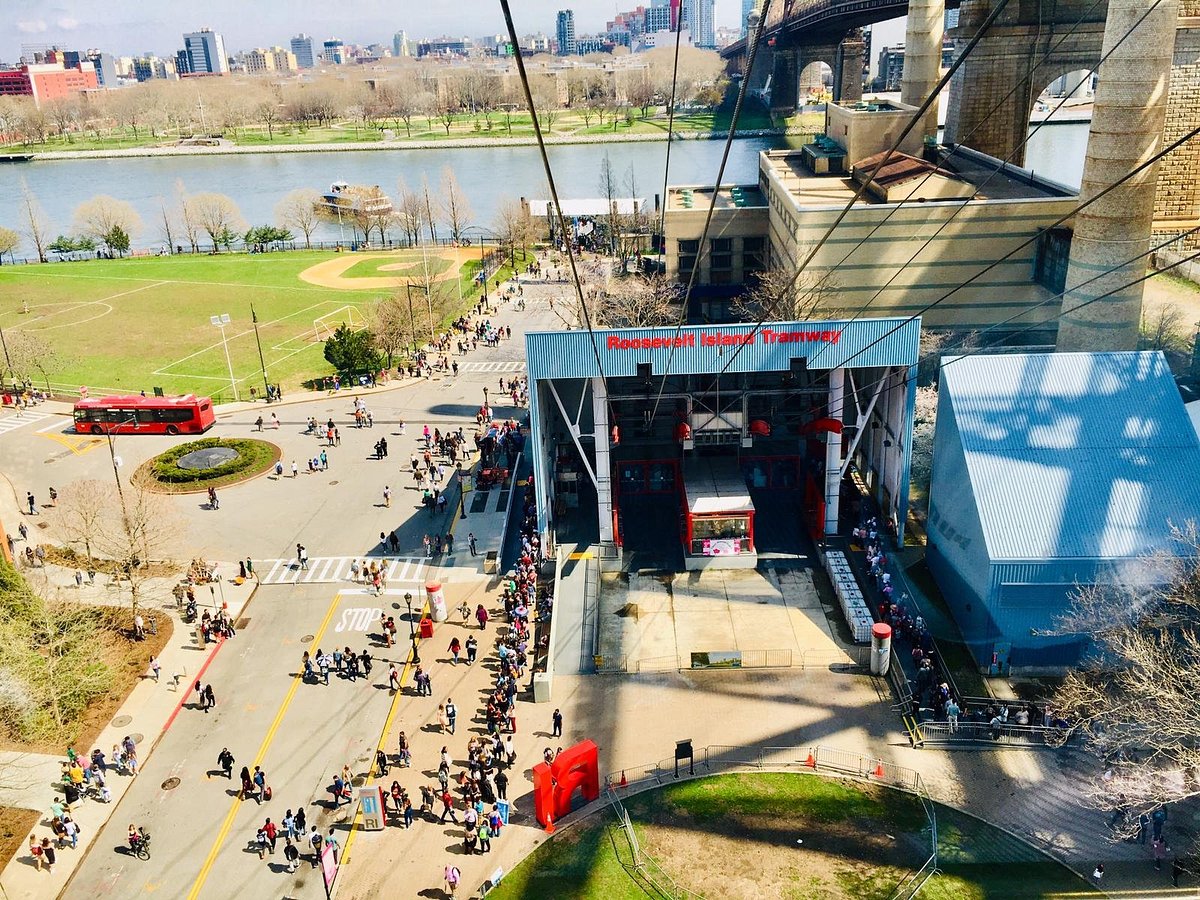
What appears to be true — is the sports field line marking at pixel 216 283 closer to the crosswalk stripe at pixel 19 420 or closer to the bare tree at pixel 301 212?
the bare tree at pixel 301 212

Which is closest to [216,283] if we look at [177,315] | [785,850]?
[177,315]

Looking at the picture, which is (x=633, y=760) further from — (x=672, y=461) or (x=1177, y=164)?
(x=1177, y=164)

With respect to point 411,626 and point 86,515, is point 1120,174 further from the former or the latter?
point 86,515

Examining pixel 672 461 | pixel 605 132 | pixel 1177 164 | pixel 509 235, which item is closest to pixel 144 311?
pixel 509 235

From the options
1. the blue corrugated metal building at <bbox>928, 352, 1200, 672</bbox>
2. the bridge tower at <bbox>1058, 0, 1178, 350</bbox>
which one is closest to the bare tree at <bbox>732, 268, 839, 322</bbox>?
the bridge tower at <bbox>1058, 0, 1178, 350</bbox>

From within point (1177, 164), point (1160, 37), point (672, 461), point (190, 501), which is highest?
point (1160, 37)

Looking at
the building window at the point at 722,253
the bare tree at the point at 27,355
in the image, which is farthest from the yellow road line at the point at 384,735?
the bare tree at the point at 27,355
